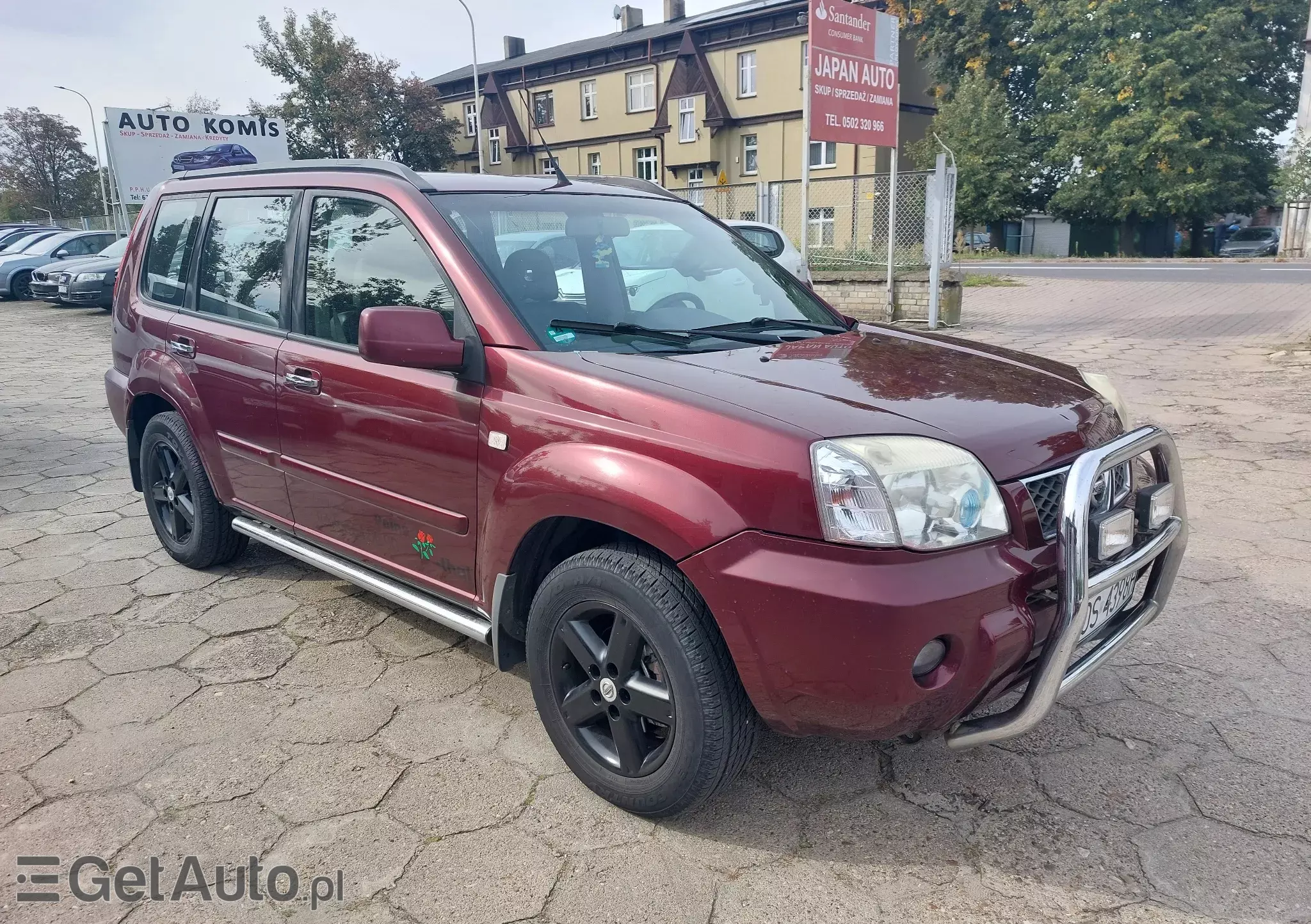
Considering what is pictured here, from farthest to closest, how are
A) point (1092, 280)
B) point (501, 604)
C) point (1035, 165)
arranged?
point (1035, 165) < point (1092, 280) < point (501, 604)

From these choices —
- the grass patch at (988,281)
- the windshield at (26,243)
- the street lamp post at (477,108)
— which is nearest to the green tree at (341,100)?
the street lamp post at (477,108)

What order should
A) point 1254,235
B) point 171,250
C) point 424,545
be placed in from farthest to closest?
point 1254,235
point 171,250
point 424,545

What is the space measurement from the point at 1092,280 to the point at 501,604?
822 inches

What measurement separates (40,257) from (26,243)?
190cm

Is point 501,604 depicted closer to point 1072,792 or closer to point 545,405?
point 545,405

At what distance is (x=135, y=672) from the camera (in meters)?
3.46

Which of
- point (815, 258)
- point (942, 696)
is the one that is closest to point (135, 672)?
point (942, 696)

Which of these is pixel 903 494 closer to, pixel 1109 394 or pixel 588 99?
pixel 1109 394

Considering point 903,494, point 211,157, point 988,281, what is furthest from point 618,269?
point 211,157

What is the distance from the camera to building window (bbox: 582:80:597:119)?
46.7 m

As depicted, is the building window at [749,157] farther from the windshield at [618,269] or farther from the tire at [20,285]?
the windshield at [618,269]

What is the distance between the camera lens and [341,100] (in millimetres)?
46812

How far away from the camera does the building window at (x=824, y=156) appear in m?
38.4

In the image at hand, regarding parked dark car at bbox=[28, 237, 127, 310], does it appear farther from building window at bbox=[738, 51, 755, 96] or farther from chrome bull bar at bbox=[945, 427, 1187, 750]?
building window at bbox=[738, 51, 755, 96]
